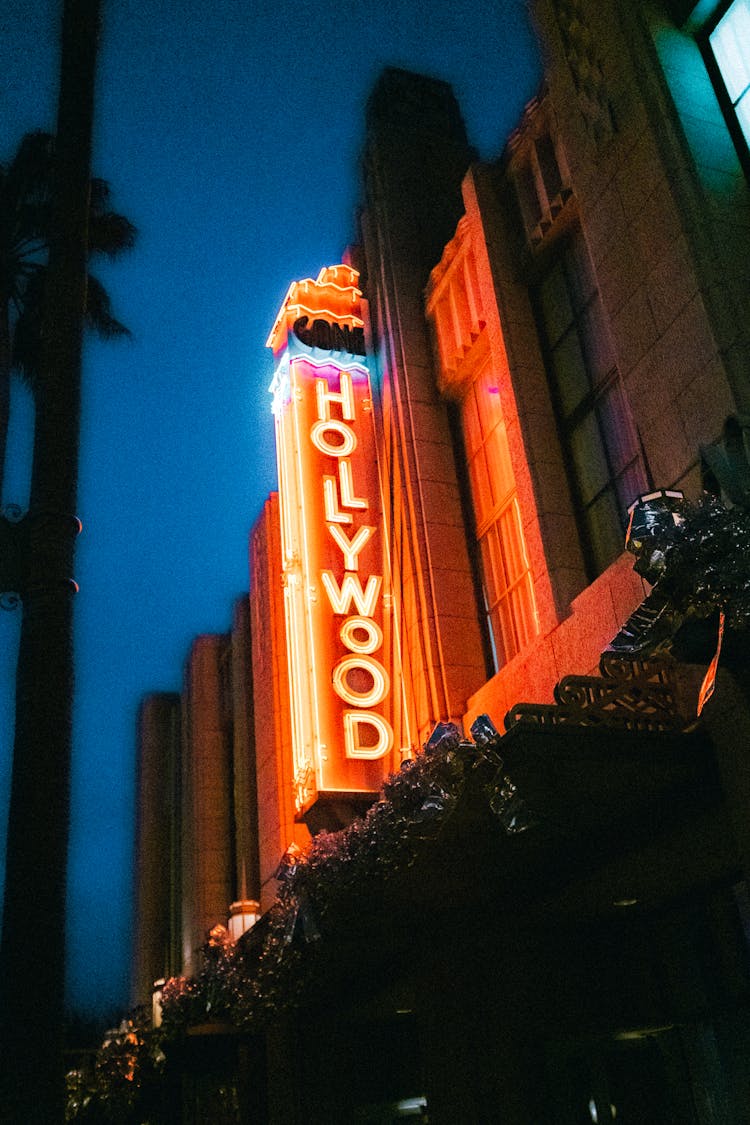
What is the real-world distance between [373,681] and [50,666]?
5.89 m

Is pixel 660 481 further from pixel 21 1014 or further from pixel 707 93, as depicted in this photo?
pixel 21 1014

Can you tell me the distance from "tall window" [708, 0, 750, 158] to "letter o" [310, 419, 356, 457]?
22.3 feet

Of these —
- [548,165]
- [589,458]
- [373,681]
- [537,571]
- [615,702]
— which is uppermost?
[548,165]

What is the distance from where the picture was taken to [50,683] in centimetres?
800

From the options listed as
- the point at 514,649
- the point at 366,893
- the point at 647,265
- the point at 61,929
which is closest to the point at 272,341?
the point at 514,649

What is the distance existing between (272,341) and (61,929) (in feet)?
36.9

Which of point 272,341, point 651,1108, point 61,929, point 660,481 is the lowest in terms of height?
point 651,1108

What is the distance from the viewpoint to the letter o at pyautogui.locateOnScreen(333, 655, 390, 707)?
13.0 meters

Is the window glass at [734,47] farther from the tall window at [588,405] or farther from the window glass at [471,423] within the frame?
the window glass at [471,423]

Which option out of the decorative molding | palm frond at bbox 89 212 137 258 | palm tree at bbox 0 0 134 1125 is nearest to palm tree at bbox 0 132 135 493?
palm frond at bbox 89 212 137 258

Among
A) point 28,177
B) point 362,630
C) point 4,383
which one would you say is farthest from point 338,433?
point 28,177

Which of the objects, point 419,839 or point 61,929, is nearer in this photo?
point 61,929

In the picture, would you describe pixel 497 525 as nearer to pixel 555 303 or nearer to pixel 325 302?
pixel 555 303

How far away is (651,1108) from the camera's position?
31.1 feet
